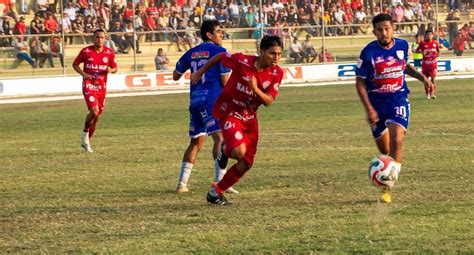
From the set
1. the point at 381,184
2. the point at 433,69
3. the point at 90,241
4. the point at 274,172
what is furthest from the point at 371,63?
the point at 433,69

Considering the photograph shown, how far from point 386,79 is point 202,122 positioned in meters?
2.38

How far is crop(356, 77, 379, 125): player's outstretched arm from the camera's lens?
10.9m

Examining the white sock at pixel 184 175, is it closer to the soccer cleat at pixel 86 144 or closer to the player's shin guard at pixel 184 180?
the player's shin guard at pixel 184 180

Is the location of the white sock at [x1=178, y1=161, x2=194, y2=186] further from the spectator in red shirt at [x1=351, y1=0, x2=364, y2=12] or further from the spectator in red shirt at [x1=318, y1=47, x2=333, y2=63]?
the spectator in red shirt at [x1=351, y1=0, x2=364, y2=12]

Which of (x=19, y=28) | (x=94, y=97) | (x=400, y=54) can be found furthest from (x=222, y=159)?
(x=19, y=28)

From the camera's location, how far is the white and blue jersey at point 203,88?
12.3 m

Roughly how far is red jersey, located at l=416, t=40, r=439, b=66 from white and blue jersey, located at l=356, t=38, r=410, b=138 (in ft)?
69.5

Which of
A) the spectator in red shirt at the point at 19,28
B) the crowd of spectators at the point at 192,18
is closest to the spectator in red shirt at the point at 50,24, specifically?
the crowd of spectators at the point at 192,18

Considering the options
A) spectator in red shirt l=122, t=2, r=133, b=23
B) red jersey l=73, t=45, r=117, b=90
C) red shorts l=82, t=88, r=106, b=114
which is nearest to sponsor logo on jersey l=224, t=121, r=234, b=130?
red shorts l=82, t=88, r=106, b=114

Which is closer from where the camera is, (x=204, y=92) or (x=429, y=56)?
(x=204, y=92)

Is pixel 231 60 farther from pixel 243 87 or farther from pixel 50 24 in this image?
pixel 50 24

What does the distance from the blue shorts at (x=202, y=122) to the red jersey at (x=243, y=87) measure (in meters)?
1.36

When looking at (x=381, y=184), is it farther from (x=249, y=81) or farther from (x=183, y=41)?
(x=183, y=41)

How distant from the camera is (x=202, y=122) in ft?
40.9
